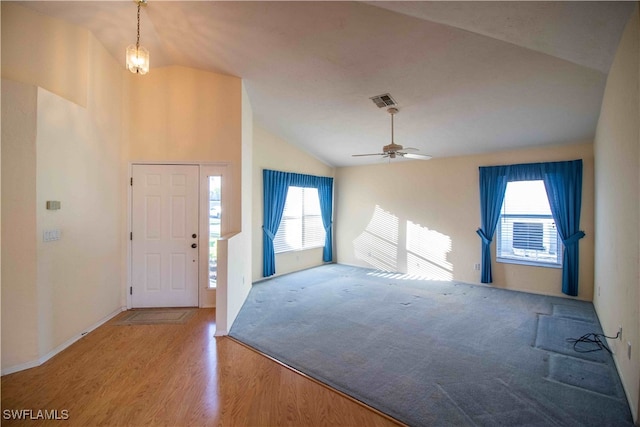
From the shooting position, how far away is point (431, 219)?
6.04m

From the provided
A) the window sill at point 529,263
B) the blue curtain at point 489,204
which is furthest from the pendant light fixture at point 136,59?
the window sill at point 529,263

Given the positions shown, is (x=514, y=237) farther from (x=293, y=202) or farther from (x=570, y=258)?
(x=293, y=202)

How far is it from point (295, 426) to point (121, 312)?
326 centimetres

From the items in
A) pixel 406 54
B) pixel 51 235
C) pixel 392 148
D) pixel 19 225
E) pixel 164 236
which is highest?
pixel 406 54

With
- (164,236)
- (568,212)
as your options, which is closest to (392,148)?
(568,212)

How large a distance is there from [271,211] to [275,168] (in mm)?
897

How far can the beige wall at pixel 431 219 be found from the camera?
4.84 metres

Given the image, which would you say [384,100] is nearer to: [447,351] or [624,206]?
[624,206]

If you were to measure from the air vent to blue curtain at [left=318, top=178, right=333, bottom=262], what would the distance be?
10.4ft

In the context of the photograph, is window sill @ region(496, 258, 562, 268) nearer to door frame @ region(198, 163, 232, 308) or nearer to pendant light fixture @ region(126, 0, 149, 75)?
door frame @ region(198, 163, 232, 308)

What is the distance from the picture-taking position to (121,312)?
3941 millimetres

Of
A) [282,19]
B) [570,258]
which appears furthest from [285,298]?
[570,258]

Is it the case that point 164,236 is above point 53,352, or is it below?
above

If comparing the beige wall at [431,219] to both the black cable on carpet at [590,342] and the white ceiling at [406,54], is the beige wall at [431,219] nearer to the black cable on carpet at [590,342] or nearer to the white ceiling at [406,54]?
the white ceiling at [406,54]
